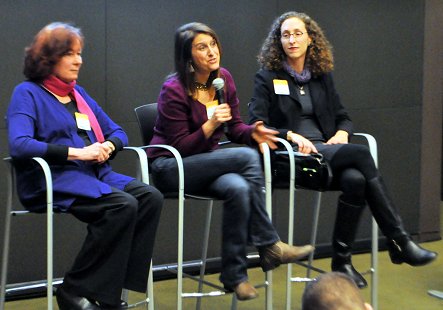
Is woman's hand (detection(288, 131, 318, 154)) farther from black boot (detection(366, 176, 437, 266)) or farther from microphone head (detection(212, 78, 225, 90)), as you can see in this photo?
microphone head (detection(212, 78, 225, 90))

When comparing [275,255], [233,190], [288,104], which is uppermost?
[288,104]

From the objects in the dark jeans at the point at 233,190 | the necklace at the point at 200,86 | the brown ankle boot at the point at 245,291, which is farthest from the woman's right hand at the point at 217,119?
the brown ankle boot at the point at 245,291

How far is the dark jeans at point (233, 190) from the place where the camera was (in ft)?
10.8

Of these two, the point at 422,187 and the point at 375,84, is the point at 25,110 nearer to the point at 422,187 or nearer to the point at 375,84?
the point at 375,84

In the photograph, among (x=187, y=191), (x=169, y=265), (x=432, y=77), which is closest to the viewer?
(x=187, y=191)

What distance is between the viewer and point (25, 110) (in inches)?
124

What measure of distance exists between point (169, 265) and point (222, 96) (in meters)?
1.43

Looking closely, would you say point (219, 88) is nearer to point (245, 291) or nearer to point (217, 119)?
point (217, 119)

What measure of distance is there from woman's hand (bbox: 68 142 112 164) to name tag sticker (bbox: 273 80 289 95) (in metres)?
0.97

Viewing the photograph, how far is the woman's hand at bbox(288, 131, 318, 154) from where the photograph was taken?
12.1ft

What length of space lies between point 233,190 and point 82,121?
669mm

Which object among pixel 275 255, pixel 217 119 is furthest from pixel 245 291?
pixel 217 119

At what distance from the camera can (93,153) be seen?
319 centimetres

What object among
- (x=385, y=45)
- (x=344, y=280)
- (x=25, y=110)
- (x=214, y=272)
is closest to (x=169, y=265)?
(x=214, y=272)
